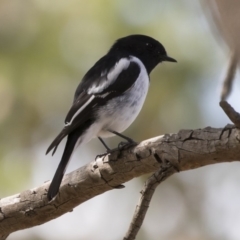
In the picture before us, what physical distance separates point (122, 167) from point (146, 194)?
429 mm

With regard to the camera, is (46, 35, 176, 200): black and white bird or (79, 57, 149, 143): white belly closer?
(46, 35, 176, 200): black and white bird

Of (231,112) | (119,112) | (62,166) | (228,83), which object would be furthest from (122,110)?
(228,83)

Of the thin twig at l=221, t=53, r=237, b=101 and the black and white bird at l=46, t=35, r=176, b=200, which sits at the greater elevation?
the thin twig at l=221, t=53, r=237, b=101

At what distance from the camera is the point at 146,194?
2.14 metres

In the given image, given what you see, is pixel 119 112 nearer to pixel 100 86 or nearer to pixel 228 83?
pixel 100 86

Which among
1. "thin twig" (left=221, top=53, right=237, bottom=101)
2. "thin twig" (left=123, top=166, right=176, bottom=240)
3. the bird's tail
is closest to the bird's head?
the bird's tail

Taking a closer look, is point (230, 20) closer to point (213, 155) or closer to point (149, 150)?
point (213, 155)

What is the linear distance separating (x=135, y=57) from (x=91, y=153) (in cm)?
161

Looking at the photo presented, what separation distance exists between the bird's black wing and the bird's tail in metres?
0.07

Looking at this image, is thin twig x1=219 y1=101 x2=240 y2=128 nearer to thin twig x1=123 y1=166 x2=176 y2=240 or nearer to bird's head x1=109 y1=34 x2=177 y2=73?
thin twig x1=123 y1=166 x2=176 y2=240

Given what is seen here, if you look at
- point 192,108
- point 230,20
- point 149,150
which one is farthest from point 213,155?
point 192,108

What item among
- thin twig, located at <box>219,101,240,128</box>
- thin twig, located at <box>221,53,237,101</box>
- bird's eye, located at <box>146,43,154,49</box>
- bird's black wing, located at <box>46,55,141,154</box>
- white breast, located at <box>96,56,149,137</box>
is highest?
thin twig, located at <box>221,53,237,101</box>

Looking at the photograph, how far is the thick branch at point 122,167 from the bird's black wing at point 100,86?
425mm

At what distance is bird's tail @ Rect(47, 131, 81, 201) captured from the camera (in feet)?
8.70
